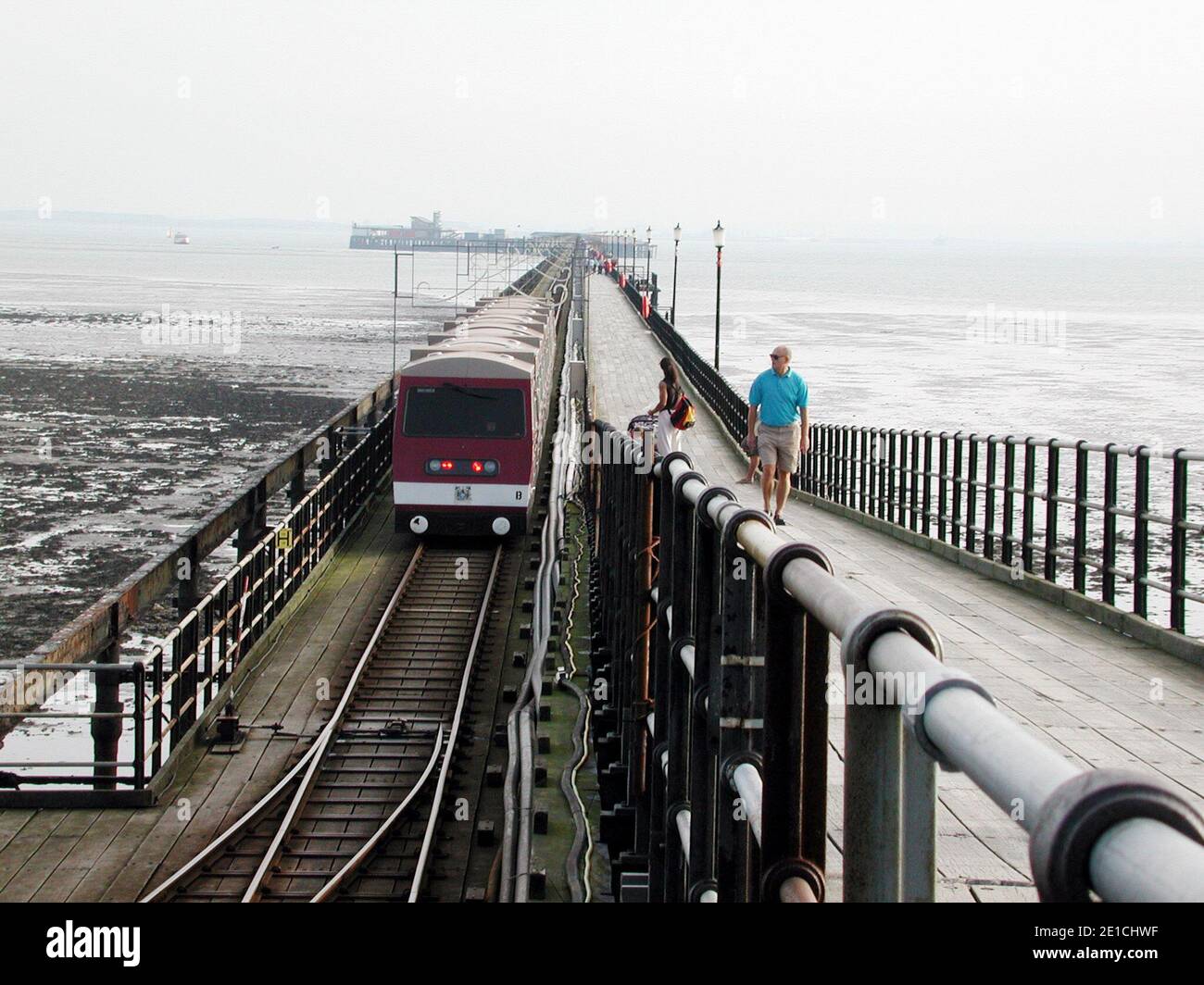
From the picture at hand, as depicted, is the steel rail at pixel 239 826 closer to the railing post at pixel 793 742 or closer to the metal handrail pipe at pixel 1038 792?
the railing post at pixel 793 742

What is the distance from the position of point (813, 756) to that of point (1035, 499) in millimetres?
21697

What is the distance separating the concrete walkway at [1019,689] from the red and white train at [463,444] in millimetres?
7415

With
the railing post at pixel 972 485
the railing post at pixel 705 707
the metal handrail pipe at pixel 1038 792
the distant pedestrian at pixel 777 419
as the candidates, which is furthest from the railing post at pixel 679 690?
the railing post at pixel 972 485

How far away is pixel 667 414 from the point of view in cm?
1545

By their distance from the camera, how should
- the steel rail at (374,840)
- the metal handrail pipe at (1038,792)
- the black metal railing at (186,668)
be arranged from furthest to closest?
1. the black metal railing at (186,668)
2. the steel rail at (374,840)
3. the metal handrail pipe at (1038,792)

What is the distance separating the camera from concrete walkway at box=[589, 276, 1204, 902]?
184 inches

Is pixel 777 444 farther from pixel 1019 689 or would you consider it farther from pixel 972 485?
pixel 1019 689

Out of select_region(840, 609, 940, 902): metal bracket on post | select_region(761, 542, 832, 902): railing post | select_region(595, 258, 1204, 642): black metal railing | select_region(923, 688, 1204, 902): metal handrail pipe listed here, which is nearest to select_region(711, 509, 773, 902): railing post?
select_region(761, 542, 832, 902): railing post

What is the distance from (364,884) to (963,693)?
375 inches

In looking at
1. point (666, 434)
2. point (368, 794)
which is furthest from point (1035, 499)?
point (368, 794)

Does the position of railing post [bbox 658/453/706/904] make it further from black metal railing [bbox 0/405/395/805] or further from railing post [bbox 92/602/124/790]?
railing post [bbox 92/602/124/790]

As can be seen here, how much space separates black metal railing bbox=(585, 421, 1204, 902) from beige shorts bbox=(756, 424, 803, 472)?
8152 millimetres

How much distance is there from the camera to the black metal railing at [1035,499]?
10.4m
